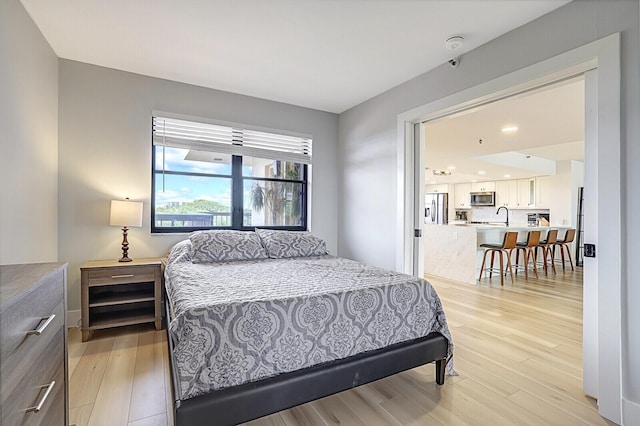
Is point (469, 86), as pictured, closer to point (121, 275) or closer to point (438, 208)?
point (121, 275)

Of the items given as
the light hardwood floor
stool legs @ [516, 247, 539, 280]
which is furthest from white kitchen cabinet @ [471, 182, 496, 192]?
the light hardwood floor

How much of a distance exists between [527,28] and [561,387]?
249 centimetres

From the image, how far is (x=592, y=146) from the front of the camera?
1.88 metres

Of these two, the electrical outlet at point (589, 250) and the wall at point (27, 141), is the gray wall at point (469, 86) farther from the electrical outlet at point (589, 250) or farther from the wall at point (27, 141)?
the wall at point (27, 141)

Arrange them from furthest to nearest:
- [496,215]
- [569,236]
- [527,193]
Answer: [496,215]
[527,193]
[569,236]

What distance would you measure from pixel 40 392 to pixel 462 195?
11.5m

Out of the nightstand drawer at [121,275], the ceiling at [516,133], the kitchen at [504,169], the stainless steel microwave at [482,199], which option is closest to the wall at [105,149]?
the nightstand drawer at [121,275]

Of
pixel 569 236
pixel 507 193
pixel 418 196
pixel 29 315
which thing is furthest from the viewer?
pixel 507 193

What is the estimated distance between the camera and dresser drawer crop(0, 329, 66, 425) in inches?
30.4

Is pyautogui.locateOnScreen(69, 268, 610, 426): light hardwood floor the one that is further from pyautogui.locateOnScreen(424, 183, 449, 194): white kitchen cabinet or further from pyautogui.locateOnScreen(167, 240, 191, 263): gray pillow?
pyautogui.locateOnScreen(424, 183, 449, 194): white kitchen cabinet

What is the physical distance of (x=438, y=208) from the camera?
11.2m

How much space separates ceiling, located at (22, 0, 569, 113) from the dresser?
191 centimetres

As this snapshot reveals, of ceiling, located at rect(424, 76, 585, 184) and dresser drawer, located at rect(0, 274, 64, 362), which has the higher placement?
ceiling, located at rect(424, 76, 585, 184)

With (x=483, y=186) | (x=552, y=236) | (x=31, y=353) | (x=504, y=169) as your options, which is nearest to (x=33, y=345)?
(x=31, y=353)
